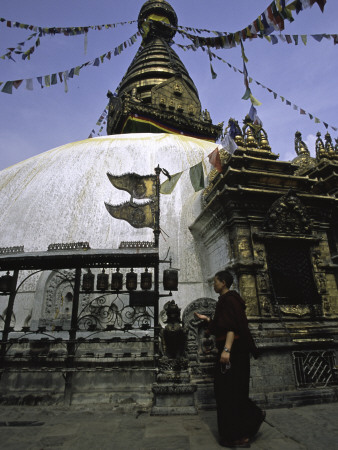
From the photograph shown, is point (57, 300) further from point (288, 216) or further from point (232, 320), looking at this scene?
point (288, 216)

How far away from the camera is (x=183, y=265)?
24.8 ft

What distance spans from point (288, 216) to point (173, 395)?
4.39 m

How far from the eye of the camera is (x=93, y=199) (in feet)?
28.7

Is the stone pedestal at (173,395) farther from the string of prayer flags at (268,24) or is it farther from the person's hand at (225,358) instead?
the string of prayer flags at (268,24)

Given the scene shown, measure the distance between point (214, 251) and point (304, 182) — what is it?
8.99ft

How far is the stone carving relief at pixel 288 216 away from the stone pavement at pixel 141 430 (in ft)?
11.0

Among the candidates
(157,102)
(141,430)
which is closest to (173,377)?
(141,430)

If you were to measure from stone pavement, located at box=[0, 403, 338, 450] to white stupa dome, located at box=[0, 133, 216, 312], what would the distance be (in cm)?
373

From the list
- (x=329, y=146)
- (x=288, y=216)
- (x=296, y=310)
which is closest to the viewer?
(x=296, y=310)

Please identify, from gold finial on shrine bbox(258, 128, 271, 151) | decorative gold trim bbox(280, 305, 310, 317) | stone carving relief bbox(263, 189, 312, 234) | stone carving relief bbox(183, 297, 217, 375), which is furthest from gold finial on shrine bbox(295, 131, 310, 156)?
stone carving relief bbox(183, 297, 217, 375)

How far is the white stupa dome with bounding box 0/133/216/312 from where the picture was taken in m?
7.88

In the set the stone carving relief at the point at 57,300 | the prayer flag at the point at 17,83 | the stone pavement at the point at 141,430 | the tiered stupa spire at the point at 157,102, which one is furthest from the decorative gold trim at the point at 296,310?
the tiered stupa spire at the point at 157,102

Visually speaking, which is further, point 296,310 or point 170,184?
point 170,184

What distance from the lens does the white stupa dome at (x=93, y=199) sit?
25.8 ft
